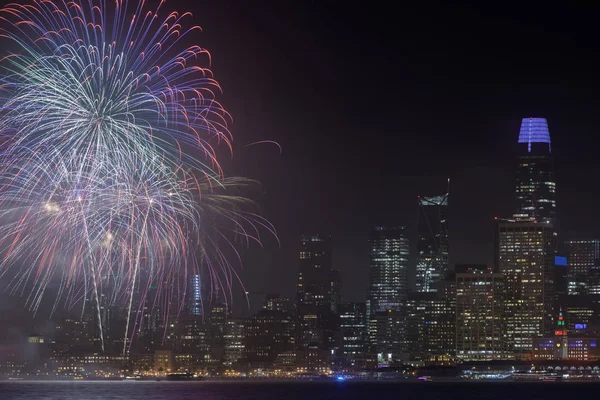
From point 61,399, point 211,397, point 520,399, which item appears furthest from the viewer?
point 520,399

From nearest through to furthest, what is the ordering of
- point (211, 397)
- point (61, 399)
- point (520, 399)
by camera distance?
point (61, 399) < point (211, 397) < point (520, 399)

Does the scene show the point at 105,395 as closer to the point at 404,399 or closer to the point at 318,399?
the point at 318,399

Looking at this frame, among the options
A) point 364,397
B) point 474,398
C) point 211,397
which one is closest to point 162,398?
point 211,397

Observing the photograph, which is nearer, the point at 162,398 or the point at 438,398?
the point at 162,398

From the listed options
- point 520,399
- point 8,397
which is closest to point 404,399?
point 520,399

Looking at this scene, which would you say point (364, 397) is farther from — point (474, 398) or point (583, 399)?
point (583, 399)

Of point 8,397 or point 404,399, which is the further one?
point 404,399

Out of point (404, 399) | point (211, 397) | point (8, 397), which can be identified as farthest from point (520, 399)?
point (8, 397)

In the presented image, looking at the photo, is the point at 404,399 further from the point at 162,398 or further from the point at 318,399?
the point at 162,398
